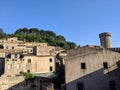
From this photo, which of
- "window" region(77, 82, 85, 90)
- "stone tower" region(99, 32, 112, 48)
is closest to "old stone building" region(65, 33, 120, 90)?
"window" region(77, 82, 85, 90)

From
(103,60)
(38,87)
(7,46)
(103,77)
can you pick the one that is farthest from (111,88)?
(7,46)

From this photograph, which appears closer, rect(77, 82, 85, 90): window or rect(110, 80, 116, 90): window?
rect(110, 80, 116, 90): window

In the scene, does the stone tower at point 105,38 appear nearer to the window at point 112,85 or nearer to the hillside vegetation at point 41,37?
the window at point 112,85

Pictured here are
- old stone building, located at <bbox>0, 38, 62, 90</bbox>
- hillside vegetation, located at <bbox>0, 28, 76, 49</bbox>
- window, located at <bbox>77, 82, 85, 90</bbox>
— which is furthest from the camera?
hillside vegetation, located at <bbox>0, 28, 76, 49</bbox>

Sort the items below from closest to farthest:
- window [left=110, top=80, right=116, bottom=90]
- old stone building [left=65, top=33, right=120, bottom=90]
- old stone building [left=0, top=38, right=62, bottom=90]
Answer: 1. old stone building [left=65, top=33, right=120, bottom=90]
2. window [left=110, top=80, right=116, bottom=90]
3. old stone building [left=0, top=38, right=62, bottom=90]

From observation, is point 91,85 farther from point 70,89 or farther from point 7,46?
point 7,46

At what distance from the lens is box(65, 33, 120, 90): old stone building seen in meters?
28.6

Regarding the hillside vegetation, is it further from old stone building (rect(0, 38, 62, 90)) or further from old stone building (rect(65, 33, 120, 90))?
old stone building (rect(65, 33, 120, 90))

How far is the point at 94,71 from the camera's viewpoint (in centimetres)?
2916

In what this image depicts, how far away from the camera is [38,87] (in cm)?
4109

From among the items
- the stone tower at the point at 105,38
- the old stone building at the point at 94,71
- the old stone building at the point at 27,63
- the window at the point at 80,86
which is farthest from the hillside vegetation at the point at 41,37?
the window at the point at 80,86

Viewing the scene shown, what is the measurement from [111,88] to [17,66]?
28.5m

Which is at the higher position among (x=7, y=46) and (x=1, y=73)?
(x=7, y=46)

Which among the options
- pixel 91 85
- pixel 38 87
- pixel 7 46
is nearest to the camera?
pixel 91 85
